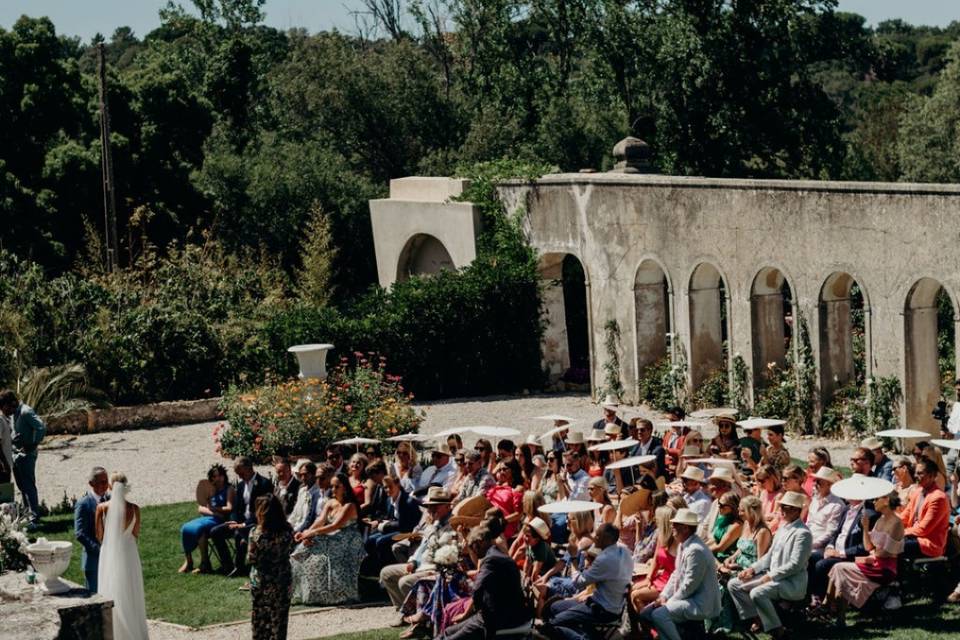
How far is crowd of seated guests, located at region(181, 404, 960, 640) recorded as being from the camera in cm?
1262

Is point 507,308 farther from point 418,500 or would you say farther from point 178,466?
point 418,500

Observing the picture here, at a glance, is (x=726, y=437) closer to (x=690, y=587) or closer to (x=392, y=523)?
(x=392, y=523)

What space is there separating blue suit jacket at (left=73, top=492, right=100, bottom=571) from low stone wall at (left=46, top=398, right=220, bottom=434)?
10.8m

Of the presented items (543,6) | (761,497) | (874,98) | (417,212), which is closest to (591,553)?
(761,497)

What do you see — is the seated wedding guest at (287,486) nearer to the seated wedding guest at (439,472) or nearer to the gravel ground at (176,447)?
the seated wedding guest at (439,472)

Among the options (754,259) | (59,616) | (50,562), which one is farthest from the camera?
(754,259)

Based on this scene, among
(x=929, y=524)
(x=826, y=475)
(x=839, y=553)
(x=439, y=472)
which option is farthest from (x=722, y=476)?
(x=439, y=472)

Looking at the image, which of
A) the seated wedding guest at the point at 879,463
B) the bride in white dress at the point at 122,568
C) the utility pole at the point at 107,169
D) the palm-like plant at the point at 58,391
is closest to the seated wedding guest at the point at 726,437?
the seated wedding guest at the point at 879,463

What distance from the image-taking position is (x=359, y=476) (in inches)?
664

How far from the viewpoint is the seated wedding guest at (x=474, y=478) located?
15820mm

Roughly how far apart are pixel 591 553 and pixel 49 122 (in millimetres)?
26467

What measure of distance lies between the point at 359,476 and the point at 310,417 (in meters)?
5.49

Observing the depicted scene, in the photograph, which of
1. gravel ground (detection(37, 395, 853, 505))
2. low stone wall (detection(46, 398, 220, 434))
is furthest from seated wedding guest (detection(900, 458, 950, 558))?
low stone wall (detection(46, 398, 220, 434))

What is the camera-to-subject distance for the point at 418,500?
636 inches
